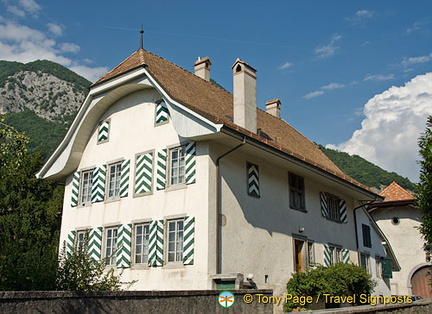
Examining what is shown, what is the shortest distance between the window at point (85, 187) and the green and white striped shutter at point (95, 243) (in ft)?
4.62

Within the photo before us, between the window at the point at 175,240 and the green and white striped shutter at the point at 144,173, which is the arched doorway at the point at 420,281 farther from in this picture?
the green and white striped shutter at the point at 144,173

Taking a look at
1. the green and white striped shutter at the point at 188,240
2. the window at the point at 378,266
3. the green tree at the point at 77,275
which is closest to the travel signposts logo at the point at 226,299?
the green tree at the point at 77,275

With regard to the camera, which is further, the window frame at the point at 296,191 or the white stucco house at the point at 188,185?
the window frame at the point at 296,191

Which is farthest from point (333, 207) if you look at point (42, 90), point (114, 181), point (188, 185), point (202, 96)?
point (42, 90)

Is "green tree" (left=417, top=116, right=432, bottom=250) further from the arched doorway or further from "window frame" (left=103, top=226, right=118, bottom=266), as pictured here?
the arched doorway

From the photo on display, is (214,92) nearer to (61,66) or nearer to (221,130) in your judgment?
(221,130)

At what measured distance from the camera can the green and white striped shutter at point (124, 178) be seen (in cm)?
1773

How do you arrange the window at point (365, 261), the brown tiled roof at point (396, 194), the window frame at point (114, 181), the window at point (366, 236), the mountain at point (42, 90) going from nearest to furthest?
the window frame at point (114, 181) < the window at point (365, 261) < the window at point (366, 236) < the brown tiled roof at point (396, 194) < the mountain at point (42, 90)

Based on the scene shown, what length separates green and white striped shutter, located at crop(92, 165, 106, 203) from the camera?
61.2 ft

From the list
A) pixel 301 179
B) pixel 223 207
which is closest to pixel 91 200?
pixel 223 207

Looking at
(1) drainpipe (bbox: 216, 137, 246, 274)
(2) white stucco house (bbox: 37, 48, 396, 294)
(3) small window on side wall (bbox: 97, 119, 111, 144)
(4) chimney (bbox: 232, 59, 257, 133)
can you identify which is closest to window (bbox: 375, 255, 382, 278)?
(2) white stucco house (bbox: 37, 48, 396, 294)

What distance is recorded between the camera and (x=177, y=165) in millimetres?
16500

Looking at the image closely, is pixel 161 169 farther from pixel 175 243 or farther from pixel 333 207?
pixel 333 207

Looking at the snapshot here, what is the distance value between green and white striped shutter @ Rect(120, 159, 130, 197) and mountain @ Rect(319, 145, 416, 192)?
43.0 metres
